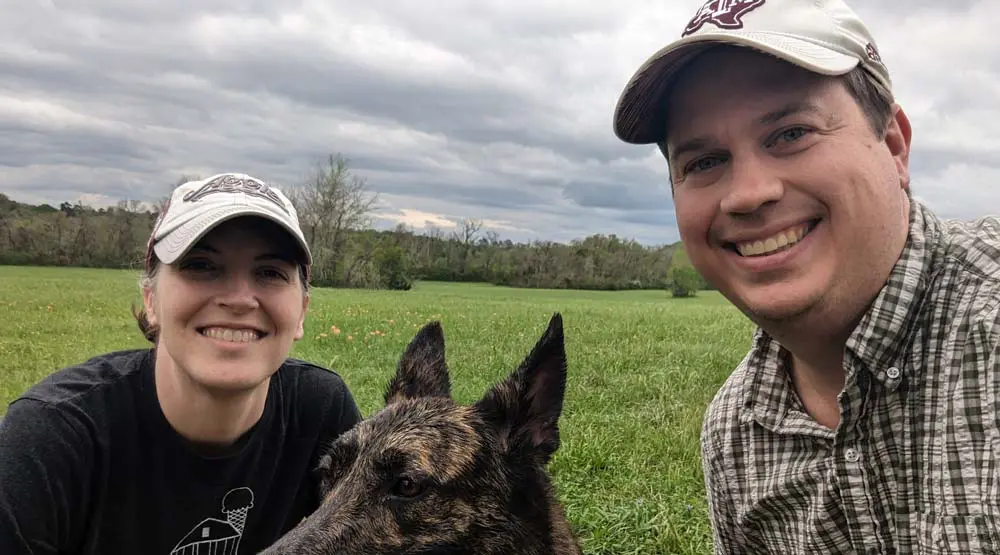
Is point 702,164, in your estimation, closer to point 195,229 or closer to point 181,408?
point 195,229

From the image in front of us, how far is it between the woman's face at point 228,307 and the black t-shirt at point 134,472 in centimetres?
33

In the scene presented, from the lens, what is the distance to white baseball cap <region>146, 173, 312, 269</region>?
110 inches

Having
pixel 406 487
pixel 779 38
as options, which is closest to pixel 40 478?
pixel 406 487

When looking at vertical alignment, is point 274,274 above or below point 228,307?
above

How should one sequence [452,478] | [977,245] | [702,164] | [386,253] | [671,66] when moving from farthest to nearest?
[386,253] → [452,478] → [702,164] → [671,66] → [977,245]

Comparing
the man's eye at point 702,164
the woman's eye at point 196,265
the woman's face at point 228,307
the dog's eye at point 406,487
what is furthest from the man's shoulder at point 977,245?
the woman's eye at point 196,265

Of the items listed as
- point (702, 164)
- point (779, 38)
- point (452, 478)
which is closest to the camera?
point (779, 38)

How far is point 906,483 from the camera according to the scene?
6.74 feet

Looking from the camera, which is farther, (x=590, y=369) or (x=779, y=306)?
(x=590, y=369)

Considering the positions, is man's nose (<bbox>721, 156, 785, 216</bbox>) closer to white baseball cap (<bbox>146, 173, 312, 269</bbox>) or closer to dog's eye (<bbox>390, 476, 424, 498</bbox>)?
dog's eye (<bbox>390, 476, 424, 498</bbox>)

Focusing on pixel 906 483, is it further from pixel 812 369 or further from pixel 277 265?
pixel 277 265

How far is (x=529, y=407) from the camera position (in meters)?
3.07

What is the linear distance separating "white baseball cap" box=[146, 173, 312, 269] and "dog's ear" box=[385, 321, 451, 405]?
83 cm

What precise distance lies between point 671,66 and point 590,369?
28.2 feet
